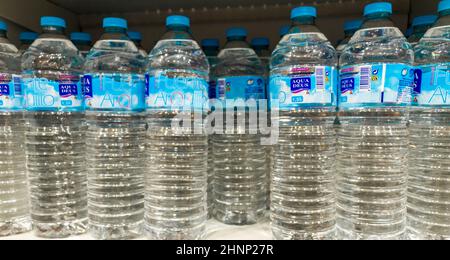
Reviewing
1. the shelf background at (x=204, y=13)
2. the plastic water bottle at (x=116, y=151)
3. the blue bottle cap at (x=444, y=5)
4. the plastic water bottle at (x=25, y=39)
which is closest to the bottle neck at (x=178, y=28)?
the plastic water bottle at (x=116, y=151)

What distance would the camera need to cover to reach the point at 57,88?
1041mm

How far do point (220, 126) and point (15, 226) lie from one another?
2.43ft

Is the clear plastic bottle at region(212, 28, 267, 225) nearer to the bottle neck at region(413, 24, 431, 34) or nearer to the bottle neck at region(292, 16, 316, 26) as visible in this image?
the bottle neck at region(292, 16, 316, 26)

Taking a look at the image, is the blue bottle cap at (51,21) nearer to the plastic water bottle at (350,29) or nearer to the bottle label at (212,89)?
the bottle label at (212,89)

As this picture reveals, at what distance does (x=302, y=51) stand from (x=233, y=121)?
0.33m

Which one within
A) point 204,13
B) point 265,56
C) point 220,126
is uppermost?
point 204,13

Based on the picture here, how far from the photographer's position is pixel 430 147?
3.42ft

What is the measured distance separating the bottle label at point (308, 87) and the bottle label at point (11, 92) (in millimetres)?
840

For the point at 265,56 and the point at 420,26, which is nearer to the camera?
the point at 420,26

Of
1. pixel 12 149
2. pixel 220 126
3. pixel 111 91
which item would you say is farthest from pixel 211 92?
pixel 12 149

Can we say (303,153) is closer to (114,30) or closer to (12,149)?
(114,30)

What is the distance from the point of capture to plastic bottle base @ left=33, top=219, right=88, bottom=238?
109 centimetres
